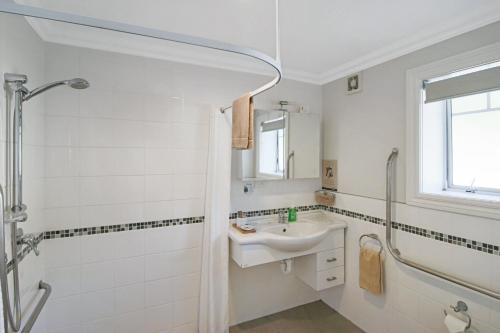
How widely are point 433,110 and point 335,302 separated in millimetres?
1934

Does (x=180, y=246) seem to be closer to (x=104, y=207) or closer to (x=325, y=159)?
(x=104, y=207)

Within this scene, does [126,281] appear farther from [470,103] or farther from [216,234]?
[470,103]

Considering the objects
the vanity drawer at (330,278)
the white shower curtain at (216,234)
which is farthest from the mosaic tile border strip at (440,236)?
the white shower curtain at (216,234)

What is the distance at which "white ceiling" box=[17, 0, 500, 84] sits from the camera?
1425mm

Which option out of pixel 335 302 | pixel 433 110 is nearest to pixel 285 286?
pixel 335 302

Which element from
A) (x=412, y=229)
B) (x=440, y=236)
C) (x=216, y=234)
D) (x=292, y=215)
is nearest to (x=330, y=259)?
(x=292, y=215)

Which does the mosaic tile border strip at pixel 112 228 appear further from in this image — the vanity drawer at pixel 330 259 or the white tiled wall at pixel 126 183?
the vanity drawer at pixel 330 259

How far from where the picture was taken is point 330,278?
232cm

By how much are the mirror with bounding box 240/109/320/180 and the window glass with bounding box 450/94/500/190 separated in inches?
42.7

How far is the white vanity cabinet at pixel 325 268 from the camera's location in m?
2.26

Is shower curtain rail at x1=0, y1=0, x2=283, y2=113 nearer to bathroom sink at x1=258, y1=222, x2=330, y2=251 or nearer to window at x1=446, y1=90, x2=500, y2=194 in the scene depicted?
bathroom sink at x1=258, y1=222, x2=330, y2=251

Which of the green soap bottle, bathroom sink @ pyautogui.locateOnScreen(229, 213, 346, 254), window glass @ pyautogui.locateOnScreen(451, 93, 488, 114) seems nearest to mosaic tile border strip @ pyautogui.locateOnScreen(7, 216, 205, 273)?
bathroom sink @ pyautogui.locateOnScreen(229, 213, 346, 254)

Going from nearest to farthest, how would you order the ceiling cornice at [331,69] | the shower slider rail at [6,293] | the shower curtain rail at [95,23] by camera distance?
the shower curtain rail at [95,23] → the shower slider rail at [6,293] → the ceiling cornice at [331,69]

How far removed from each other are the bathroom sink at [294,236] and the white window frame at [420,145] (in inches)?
28.8
